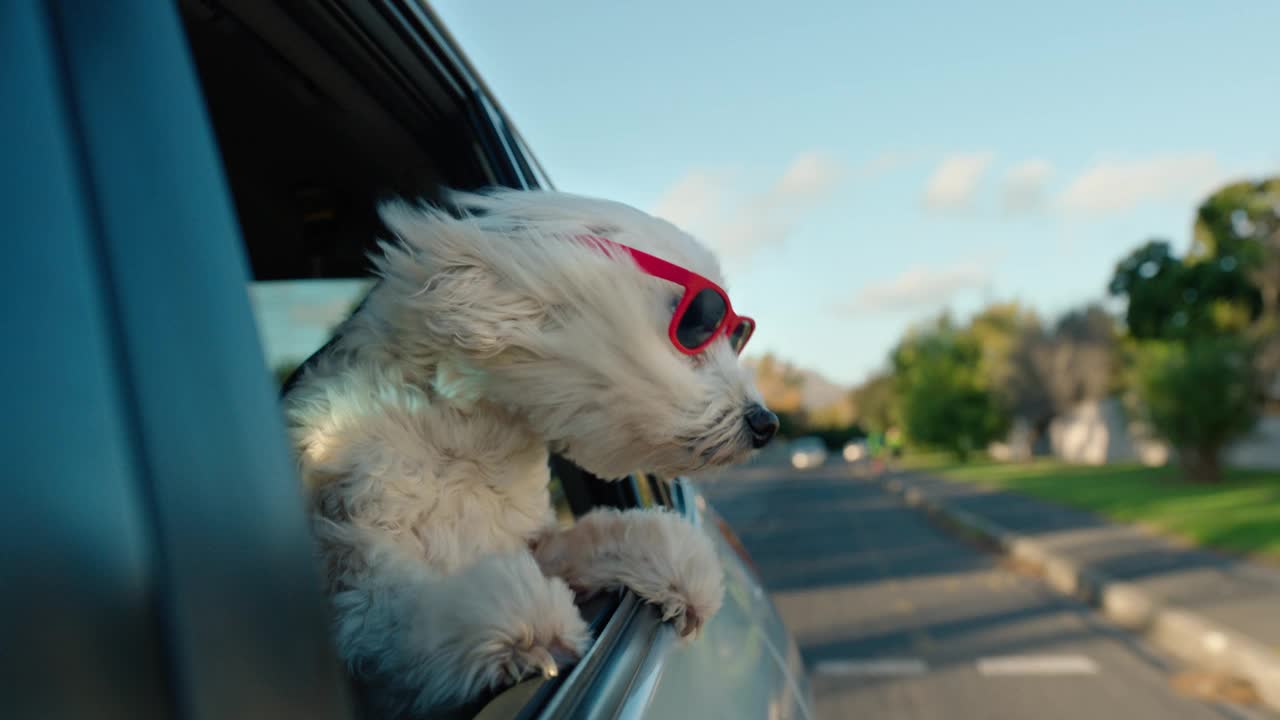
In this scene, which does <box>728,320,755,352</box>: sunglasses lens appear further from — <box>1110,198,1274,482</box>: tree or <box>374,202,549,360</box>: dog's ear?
<box>1110,198,1274,482</box>: tree

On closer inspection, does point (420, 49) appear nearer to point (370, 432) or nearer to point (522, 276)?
point (522, 276)

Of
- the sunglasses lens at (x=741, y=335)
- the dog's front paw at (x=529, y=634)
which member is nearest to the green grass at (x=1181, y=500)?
the sunglasses lens at (x=741, y=335)

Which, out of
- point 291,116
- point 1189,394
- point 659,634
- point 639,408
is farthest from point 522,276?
point 1189,394

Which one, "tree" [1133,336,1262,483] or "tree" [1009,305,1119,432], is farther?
"tree" [1009,305,1119,432]

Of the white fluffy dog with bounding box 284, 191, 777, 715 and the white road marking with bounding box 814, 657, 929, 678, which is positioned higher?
the white fluffy dog with bounding box 284, 191, 777, 715

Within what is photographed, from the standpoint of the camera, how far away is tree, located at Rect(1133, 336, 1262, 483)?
20422 mm

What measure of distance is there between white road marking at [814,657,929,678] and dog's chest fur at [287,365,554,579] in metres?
5.66

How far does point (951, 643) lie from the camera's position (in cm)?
741

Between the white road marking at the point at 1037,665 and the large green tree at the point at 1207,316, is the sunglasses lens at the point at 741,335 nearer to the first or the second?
the white road marking at the point at 1037,665

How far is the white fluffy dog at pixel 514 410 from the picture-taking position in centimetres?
120

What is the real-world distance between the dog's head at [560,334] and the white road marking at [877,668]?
5668mm

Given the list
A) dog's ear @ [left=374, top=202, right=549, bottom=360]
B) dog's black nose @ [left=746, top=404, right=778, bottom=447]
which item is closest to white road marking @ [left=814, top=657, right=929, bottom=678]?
dog's black nose @ [left=746, top=404, right=778, bottom=447]

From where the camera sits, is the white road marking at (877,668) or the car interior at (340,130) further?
the white road marking at (877,668)

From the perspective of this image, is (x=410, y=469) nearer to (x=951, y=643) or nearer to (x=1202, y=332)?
(x=951, y=643)
